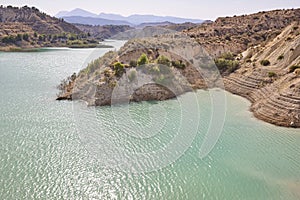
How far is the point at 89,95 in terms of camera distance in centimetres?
3434

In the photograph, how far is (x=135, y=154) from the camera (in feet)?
69.0

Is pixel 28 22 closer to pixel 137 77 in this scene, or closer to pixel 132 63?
pixel 132 63

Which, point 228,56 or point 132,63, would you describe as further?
point 228,56

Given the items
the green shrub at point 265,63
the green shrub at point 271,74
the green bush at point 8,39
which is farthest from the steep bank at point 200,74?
the green bush at point 8,39

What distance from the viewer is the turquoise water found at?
16.6 m

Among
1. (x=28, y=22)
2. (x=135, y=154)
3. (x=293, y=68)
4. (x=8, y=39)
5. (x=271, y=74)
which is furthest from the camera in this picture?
(x=28, y=22)

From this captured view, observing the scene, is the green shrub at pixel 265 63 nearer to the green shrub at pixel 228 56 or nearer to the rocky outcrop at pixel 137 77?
the rocky outcrop at pixel 137 77

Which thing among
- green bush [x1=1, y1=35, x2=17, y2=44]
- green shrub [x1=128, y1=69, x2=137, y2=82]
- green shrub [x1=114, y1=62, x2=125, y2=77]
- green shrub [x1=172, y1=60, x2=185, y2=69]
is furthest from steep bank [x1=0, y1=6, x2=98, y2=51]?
green shrub [x1=128, y1=69, x2=137, y2=82]

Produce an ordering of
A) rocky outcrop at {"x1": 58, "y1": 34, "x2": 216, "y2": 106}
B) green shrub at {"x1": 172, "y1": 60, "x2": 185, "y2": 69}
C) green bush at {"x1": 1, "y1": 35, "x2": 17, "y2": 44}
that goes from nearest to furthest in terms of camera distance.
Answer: rocky outcrop at {"x1": 58, "y1": 34, "x2": 216, "y2": 106}
green shrub at {"x1": 172, "y1": 60, "x2": 185, "y2": 69}
green bush at {"x1": 1, "y1": 35, "x2": 17, "y2": 44}

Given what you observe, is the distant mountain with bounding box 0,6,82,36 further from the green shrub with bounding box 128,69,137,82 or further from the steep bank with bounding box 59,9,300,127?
the green shrub with bounding box 128,69,137,82

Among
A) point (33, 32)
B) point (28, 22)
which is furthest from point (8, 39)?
point (28, 22)

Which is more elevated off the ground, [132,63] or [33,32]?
[33,32]

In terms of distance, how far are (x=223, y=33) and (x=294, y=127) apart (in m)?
46.8

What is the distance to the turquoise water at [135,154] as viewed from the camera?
16.6 m
